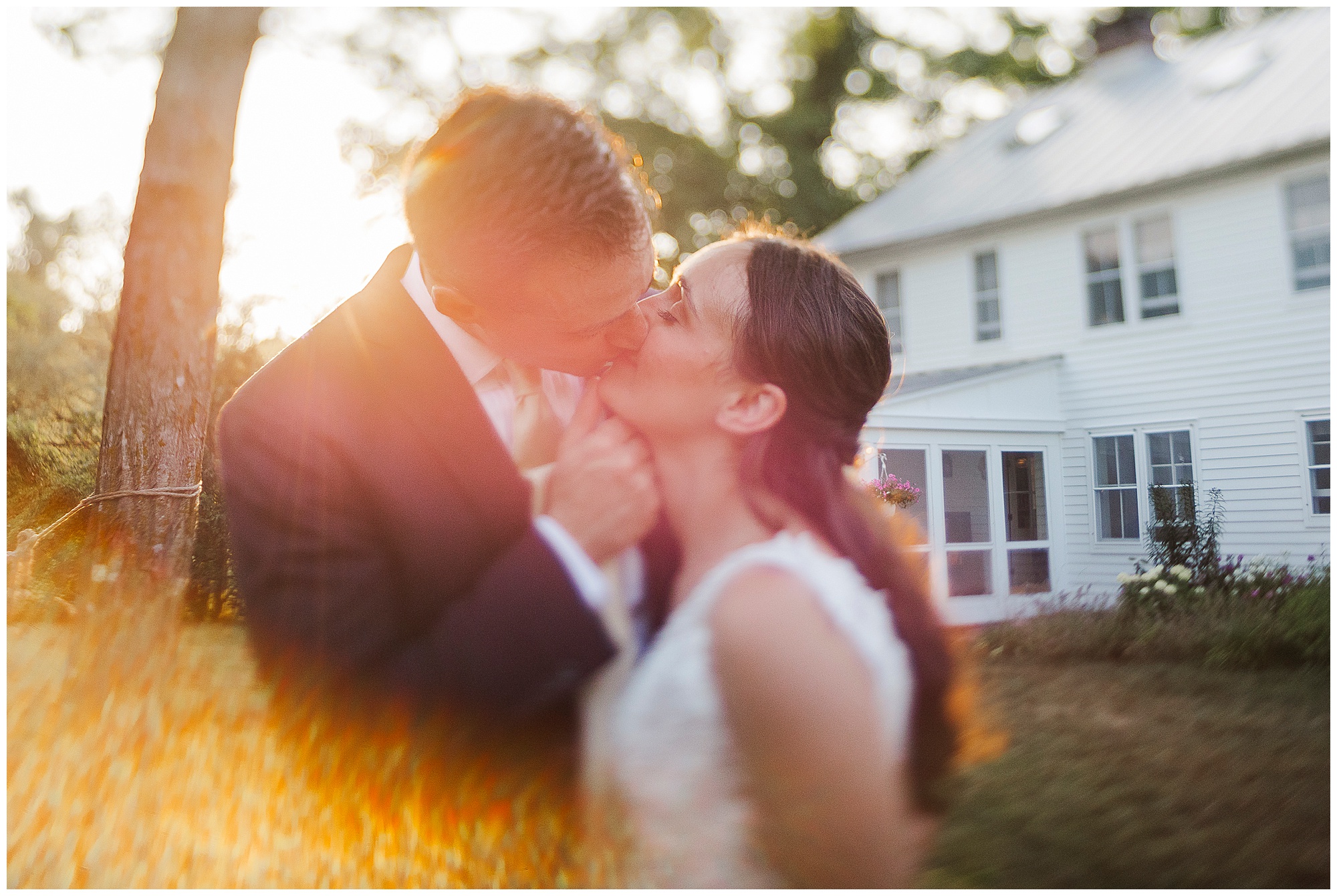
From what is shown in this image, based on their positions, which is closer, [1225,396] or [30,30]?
[1225,396]

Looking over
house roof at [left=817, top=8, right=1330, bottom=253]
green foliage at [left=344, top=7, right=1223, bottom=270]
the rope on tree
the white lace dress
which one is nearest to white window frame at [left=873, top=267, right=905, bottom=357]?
house roof at [left=817, top=8, right=1330, bottom=253]

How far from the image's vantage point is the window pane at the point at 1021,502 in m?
2.62

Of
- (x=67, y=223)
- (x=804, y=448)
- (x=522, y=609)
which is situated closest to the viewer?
(x=522, y=609)

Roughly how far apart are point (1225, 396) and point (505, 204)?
2340mm

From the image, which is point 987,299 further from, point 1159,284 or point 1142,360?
point 1142,360

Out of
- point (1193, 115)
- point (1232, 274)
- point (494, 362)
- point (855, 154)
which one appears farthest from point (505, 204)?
point (855, 154)

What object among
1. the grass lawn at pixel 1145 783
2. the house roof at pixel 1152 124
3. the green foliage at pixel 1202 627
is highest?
the house roof at pixel 1152 124

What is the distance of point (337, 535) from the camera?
5.73 feet

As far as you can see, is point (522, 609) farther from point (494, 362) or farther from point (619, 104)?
point (619, 104)

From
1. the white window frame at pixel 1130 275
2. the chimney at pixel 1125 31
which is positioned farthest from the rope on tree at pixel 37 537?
the chimney at pixel 1125 31

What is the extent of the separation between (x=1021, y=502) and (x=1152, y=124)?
2.51 m

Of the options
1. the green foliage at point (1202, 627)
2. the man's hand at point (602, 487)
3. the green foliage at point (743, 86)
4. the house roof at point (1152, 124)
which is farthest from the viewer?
the green foliage at point (743, 86)

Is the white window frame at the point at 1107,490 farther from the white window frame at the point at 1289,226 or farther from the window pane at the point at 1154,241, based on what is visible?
the window pane at the point at 1154,241

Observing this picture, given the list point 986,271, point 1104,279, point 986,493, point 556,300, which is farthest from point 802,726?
point 986,271
